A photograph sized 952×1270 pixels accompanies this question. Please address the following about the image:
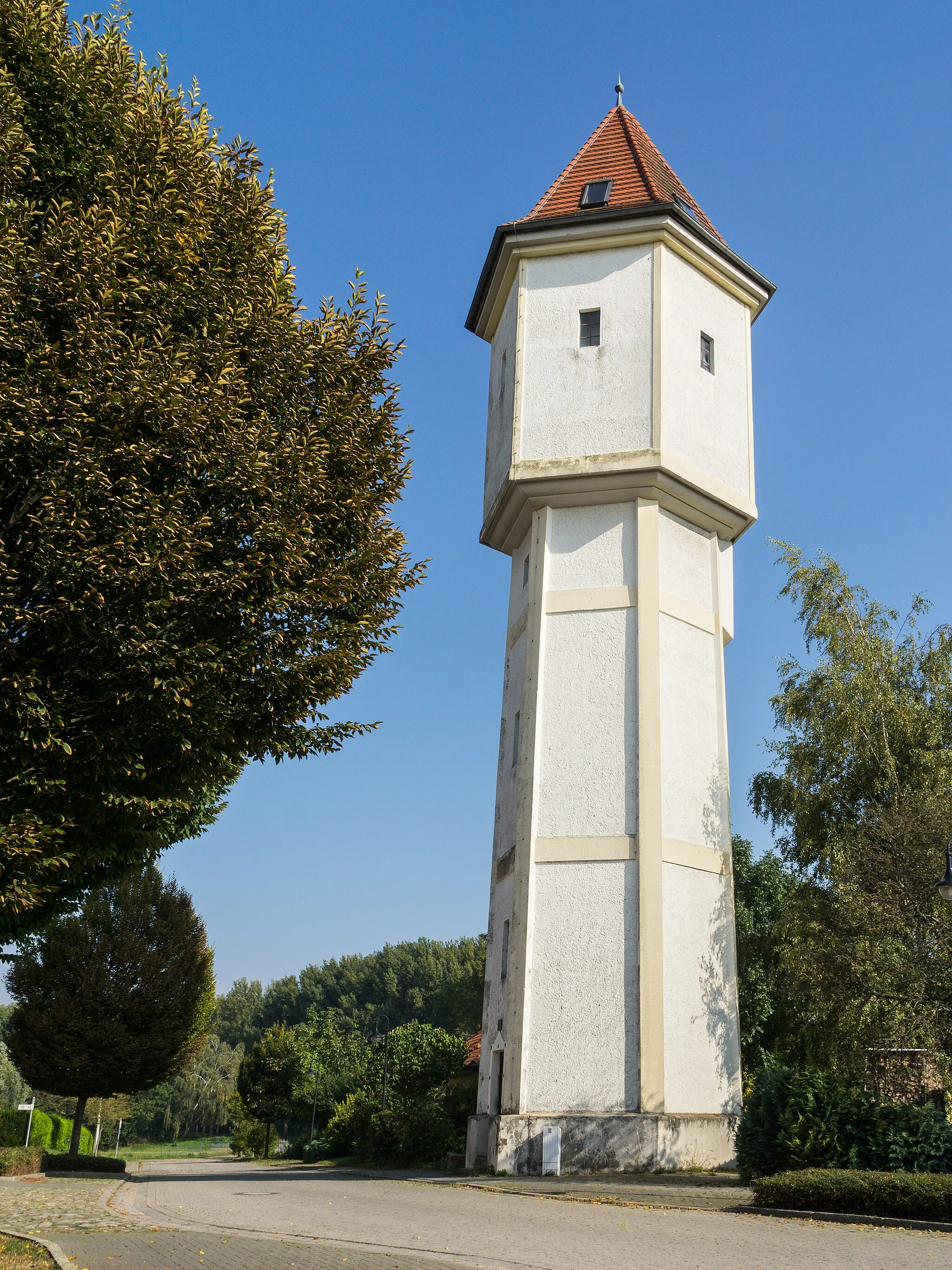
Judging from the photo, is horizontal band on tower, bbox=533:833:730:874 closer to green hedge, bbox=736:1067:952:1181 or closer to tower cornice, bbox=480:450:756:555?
green hedge, bbox=736:1067:952:1181

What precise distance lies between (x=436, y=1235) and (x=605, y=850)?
9.01m

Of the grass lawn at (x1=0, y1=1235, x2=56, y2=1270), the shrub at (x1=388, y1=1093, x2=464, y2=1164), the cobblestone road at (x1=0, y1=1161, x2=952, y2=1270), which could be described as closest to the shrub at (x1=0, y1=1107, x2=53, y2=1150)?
the shrub at (x1=388, y1=1093, x2=464, y2=1164)

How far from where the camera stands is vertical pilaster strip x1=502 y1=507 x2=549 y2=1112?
18.5 meters

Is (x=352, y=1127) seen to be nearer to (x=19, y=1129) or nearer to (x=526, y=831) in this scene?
(x=19, y=1129)

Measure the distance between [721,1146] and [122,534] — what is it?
14.8 meters

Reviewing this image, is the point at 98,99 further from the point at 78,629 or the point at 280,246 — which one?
the point at 78,629

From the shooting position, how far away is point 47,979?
29500mm

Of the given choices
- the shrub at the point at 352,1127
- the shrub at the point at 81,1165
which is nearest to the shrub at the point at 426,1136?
the shrub at the point at 352,1127

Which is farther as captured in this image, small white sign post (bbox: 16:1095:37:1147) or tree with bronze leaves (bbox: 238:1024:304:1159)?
tree with bronze leaves (bbox: 238:1024:304:1159)

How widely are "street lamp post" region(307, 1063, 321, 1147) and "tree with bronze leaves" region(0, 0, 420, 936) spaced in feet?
138

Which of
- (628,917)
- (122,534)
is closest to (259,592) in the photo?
(122,534)

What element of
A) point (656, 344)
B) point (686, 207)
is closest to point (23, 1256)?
point (656, 344)

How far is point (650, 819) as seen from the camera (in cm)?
1927

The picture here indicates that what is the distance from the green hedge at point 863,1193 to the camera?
39.0ft
